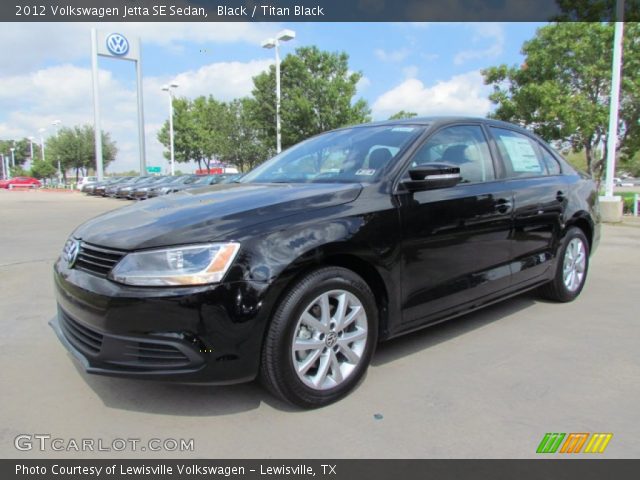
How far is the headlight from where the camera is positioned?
2361 mm

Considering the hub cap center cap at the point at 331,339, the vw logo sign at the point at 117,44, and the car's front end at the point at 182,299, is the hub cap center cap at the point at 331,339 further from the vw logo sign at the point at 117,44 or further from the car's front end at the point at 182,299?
the vw logo sign at the point at 117,44

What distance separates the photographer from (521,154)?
4289 mm

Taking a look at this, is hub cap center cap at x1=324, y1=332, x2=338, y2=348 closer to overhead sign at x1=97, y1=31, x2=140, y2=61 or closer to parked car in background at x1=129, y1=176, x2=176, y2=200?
parked car in background at x1=129, y1=176, x2=176, y2=200

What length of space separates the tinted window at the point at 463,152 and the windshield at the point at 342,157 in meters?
0.15

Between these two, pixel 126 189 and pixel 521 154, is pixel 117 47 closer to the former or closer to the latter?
pixel 126 189

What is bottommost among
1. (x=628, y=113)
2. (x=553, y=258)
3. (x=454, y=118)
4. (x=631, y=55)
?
(x=553, y=258)

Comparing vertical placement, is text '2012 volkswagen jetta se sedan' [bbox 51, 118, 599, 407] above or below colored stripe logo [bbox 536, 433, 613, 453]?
above

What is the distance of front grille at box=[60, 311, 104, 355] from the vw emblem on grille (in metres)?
0.31

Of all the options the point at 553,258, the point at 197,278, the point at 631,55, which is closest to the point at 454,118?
the point at 553,258

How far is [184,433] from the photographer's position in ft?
8.28

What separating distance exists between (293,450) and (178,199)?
1.74m

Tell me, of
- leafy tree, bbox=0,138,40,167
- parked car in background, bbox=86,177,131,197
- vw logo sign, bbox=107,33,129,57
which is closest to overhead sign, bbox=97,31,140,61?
vw logo sign, bbox=107,33,129,57

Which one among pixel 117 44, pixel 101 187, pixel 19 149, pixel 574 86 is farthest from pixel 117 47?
pixel 19 149
